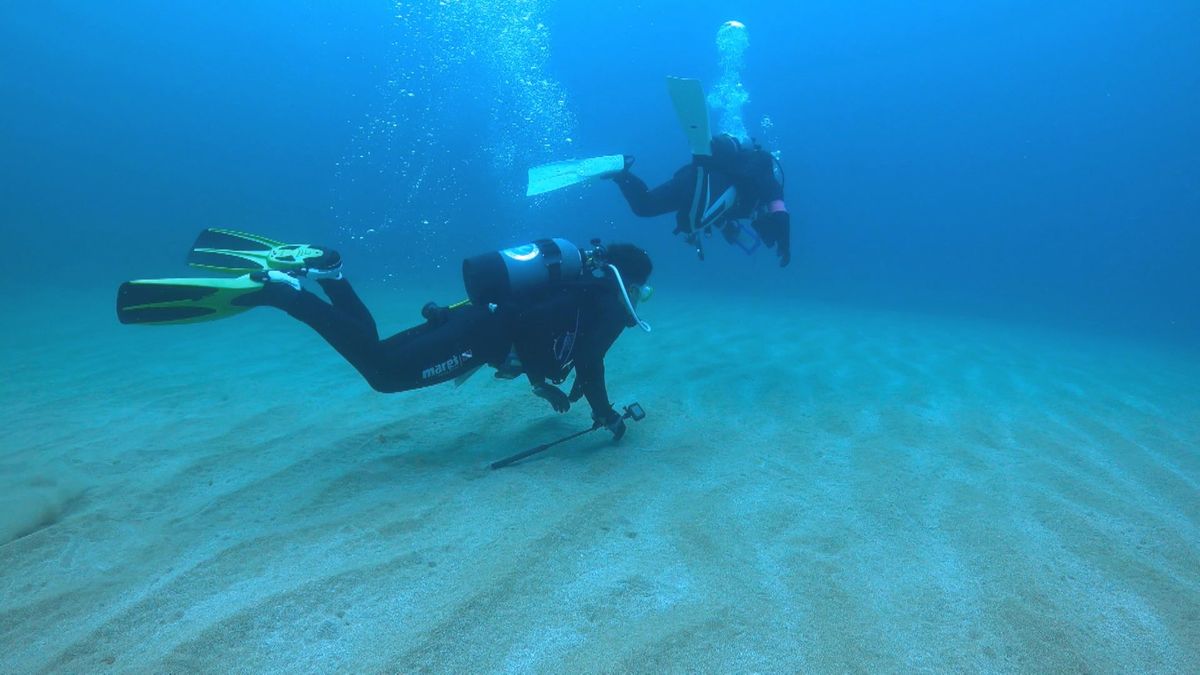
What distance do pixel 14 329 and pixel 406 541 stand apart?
12199 mm

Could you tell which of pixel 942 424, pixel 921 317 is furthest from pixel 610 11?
pixel 942 424

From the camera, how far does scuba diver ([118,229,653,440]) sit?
3520 mm

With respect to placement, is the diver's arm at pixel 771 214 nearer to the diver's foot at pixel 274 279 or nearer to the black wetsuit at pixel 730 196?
the black wetsuit at pixel 730 196

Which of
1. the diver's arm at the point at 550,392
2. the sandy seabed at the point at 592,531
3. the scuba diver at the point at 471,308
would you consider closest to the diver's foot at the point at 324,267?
the scuba diver at the point at 471,308

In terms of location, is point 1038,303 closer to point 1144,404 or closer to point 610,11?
point 1144,404

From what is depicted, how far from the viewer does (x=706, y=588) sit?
8.16ft

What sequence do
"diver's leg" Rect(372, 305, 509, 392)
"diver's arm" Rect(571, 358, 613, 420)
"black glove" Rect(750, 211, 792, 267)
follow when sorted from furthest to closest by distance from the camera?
"black glove" Rect(750, 211, 792, 267) < "diver's arm" Rect(571, 358, 613, 420) < "diver's leg" Rect(372, 305, 509, 392)

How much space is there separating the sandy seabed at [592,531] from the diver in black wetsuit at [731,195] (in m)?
1.96

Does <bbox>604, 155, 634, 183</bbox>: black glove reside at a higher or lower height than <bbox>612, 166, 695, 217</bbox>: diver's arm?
higher

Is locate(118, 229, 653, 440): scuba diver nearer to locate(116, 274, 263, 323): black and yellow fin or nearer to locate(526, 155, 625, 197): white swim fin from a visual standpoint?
locate(116, 274, 263, 323): black and yellow fin

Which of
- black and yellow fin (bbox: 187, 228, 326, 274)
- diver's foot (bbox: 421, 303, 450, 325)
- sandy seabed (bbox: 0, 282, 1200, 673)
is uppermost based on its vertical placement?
black and yellow fin (bbox: 187, 228, 326, 274)

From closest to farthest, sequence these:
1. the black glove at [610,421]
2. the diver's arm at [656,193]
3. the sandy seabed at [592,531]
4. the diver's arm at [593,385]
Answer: the sandy seabed at [592,531] < the diver's arm at [593,385] < the black glove at [610,421] < the diver's arm at [656,193]

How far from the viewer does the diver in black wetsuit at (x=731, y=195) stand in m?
6.84

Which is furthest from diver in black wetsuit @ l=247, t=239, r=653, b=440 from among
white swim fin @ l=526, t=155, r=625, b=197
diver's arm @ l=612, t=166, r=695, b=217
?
diver's arm @ l=612, t=166, r=695, b=217
